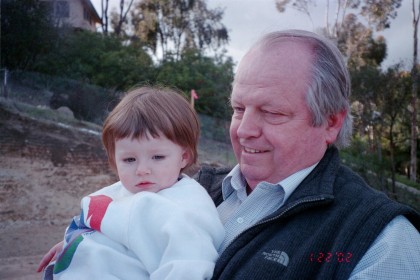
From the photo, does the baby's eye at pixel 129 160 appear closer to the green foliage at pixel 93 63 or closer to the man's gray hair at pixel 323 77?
the man's gray hair at pixel 323 77

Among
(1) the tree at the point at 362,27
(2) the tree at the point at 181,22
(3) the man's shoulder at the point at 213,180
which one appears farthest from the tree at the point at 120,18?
(3) the man's shoulder at the point at 213,180

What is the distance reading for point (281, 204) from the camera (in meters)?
1.91

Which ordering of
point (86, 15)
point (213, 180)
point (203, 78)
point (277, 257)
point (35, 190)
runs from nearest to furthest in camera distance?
point (277, 257) < point (213, 180) < point (35, 190) < point (203, 78) < point (86, 15)

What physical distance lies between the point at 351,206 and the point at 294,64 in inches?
24.3

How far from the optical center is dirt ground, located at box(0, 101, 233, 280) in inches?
259

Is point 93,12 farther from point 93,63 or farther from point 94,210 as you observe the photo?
point 94,210

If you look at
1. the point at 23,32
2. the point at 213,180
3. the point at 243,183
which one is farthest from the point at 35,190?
the point at 243,183

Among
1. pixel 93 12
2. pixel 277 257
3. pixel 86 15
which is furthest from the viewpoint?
pixel 93 12

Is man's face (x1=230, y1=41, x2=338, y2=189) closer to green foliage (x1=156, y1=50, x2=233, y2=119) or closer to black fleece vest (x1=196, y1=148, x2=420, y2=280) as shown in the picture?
black fleece vest (x1=196, y1=148, x2=420, y2=280)

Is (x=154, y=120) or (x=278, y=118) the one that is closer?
(x=154, y=120)

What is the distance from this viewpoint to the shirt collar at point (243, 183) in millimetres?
1907

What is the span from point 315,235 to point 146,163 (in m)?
0.65

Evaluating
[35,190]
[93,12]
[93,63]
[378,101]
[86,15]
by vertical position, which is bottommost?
[35,190]

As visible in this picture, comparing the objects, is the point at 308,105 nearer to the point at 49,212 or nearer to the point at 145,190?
→ the point at 145,190
